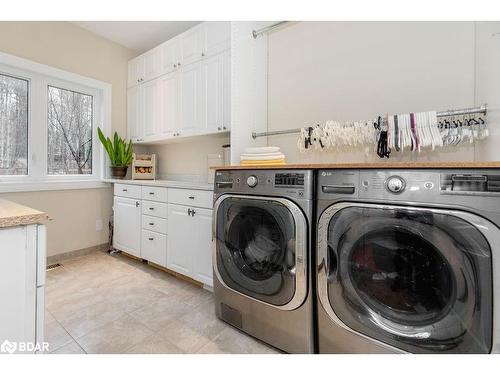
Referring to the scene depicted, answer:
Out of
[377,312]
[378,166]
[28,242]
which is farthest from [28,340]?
[378,166]

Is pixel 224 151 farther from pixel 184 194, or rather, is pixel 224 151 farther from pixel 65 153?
pixel 65 153

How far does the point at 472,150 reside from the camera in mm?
1436

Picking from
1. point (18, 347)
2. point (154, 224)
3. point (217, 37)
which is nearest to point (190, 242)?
point (154, 224)

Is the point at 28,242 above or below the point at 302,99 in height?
below

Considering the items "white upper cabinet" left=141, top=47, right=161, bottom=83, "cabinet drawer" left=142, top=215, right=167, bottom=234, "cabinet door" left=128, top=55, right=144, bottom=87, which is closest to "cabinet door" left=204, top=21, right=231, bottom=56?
"white upper cabinet" left=141, top=47, right=161, bottom=83

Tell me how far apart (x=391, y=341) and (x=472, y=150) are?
121 cm

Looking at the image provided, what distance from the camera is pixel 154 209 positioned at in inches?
94.1

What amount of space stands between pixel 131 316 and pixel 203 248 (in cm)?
68

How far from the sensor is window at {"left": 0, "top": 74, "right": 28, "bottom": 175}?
7.71 ft

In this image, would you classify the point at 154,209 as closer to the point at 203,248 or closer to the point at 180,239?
the point at 180,239

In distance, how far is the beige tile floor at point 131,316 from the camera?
1404mm

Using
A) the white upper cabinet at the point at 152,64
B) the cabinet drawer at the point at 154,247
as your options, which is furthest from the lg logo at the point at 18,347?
the white upper cabinet at the point at 152,64

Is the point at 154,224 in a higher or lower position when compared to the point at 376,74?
lower

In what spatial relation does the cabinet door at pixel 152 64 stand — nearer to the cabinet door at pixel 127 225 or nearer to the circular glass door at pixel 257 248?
the cabinet door at pixel 127 225
